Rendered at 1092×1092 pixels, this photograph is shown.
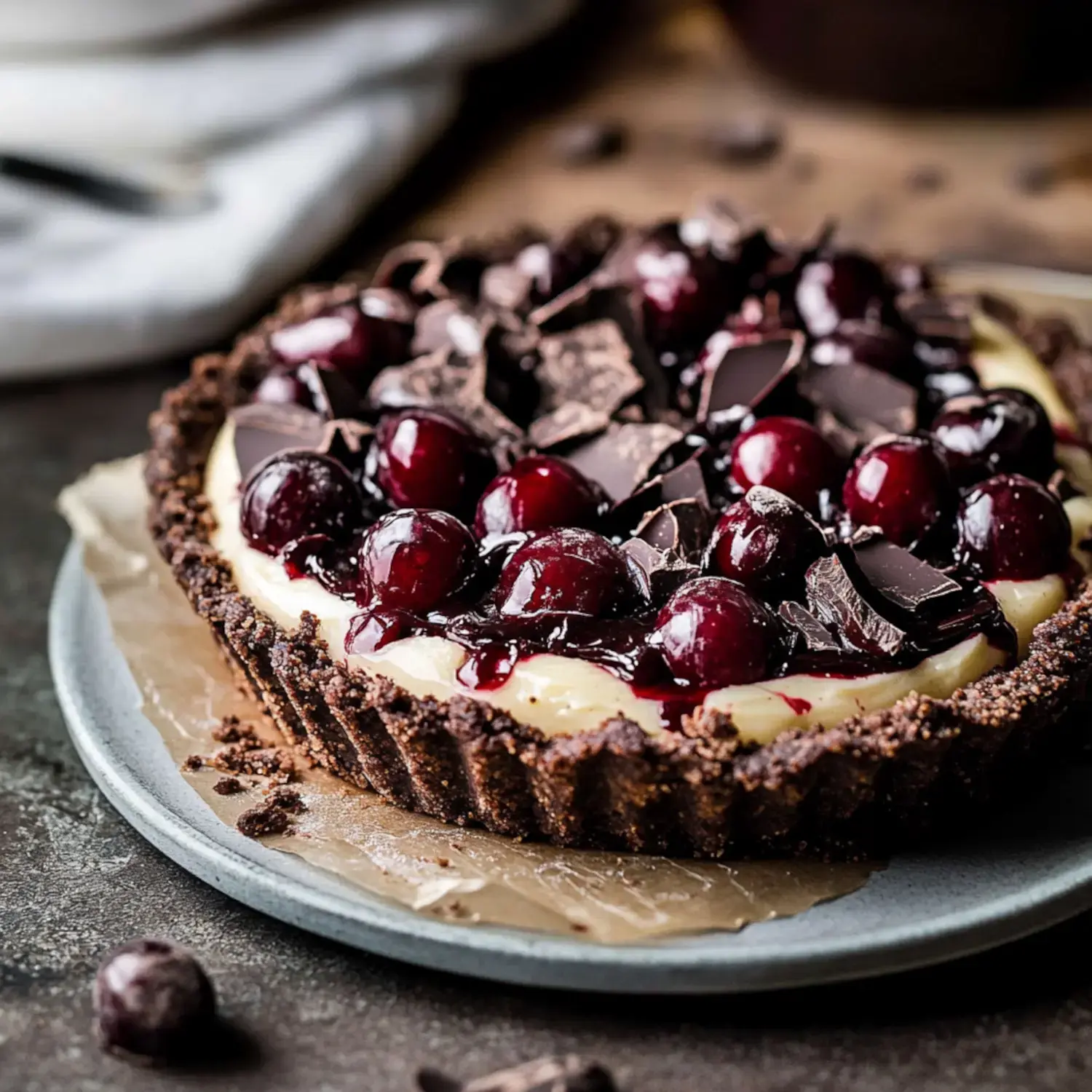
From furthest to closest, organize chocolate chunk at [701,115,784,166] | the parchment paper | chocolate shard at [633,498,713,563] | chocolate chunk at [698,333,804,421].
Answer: chocolate chunk at [701,115,784,166] < chocolate chunk at [698,333,804,421] < chocolate shard at [633,498,713,563] < the parchment paper

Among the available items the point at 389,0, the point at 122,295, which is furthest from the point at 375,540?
the point at 389,0

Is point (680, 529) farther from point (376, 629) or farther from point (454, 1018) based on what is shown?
point (454, 1018)

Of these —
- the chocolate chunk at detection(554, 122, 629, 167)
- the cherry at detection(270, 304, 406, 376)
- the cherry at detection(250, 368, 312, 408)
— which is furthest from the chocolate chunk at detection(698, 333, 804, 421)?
the chocolate chunk at detection(554, 122, 629, 167)

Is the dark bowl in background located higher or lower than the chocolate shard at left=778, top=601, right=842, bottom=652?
lower

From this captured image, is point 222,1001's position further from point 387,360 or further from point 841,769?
point 387,360

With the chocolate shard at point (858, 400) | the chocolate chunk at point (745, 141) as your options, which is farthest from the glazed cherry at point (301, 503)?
the chocolate chunk at point (745, 141)

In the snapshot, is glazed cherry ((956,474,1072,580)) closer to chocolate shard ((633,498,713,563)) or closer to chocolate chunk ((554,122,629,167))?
chocolate shard ((633,498,713,563))
